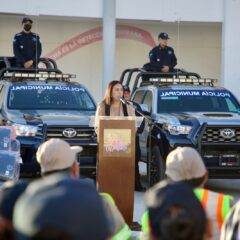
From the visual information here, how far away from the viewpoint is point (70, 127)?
1159 cm

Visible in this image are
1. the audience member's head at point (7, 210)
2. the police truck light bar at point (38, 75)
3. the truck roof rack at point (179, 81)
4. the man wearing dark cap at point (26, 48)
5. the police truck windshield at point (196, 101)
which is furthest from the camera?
the man wearing dark cap at point (26, 48)

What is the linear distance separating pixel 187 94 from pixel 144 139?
3.43 feet

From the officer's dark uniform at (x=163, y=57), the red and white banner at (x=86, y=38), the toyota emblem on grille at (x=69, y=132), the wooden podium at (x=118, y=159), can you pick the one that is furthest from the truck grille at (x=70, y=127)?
the red and white banner at (x=86, y=38)

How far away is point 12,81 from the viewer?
521 inches

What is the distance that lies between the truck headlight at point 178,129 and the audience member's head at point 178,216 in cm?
912

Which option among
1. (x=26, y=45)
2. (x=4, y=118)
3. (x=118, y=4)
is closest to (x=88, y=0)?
(x=118, y=4)

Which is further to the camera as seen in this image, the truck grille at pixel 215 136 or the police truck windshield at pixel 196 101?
the police truck windshield at pixel 196 101

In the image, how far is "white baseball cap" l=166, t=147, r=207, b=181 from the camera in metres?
3.78

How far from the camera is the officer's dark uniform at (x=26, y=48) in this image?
596 inches

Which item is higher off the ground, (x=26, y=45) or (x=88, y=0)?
(x=88, y=0)

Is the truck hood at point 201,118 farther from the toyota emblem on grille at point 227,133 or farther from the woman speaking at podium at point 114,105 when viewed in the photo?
the woman speaking at podium at point 114,105

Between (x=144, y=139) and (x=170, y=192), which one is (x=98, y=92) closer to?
(x=144, y=139)

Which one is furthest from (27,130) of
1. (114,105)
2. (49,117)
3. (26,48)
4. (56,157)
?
(56,157)

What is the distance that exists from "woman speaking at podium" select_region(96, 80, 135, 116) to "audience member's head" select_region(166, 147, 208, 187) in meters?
6.22
